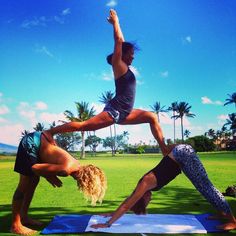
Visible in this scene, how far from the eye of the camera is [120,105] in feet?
17.5

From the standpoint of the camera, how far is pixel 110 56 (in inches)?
221

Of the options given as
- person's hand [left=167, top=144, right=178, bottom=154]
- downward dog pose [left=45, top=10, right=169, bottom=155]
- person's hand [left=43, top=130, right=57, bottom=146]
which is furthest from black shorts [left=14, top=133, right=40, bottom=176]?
person's hand [left=167, top=144, right=178, bottom=154]

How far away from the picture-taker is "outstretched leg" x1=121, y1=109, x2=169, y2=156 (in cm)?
555

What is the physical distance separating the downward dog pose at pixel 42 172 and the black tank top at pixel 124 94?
1092 millimetres

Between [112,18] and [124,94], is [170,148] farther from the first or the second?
[112,18]

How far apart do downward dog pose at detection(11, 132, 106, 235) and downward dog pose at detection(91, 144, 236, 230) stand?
456mm

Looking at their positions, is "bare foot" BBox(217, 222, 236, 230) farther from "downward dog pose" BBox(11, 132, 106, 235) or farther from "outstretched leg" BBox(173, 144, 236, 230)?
"downward dog pose" BBox(11, 132, 106, 235)

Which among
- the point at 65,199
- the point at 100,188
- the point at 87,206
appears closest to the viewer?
the point at 100,188

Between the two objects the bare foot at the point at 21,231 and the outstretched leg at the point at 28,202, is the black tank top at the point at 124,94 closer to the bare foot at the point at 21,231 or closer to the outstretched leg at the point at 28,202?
the outstretched leg at the point at 28,202

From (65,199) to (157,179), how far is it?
438 centimetres

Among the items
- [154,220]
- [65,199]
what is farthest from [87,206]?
[154,220]

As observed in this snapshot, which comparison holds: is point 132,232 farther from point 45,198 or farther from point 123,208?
point 45,198

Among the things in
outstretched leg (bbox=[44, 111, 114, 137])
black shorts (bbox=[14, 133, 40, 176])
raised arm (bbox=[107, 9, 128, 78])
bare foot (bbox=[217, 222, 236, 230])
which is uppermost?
raised arm (bbox=[107, 9, 128, 78])

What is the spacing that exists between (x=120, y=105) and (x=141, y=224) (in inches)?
73.9
